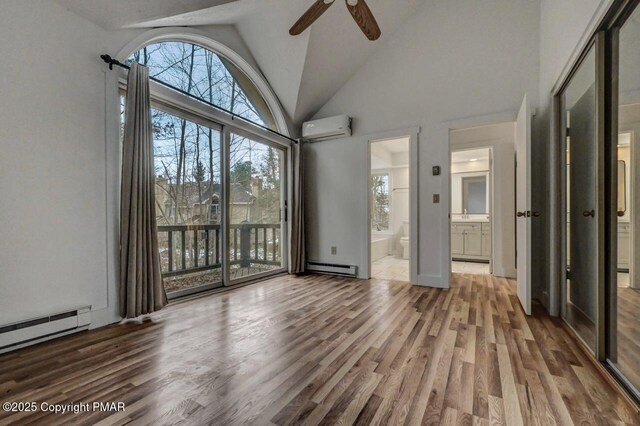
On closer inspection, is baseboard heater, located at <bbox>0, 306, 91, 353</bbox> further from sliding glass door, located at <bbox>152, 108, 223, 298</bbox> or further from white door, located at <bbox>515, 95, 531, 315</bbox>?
white door, located at <bbox>515, 95, 531, 315</bbox>

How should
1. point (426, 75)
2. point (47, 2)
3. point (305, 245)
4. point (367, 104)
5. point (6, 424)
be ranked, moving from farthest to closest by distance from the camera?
point (305, 245) → point (367, 104) → point (426, 75) → point (47, 2) → point (6, 424)

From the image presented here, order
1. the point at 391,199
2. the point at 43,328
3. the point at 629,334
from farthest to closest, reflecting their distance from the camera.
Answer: the point at 391,199
the point at 43,328
the point at 629,334

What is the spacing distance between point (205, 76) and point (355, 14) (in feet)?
6.17

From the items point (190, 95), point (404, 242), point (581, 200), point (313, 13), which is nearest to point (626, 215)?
point (581, 200)

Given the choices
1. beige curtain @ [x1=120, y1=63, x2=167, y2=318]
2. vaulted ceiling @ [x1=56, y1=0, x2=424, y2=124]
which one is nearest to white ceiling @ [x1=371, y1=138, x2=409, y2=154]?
vaulted ceiling @ [x1=56, y1=0, x2=424, y2=124]

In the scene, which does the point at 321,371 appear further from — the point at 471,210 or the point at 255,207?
the point at 471,210

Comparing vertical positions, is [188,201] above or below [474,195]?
below

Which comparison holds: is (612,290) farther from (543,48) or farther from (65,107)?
(65,107)

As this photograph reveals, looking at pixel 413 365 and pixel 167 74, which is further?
pixel 167 74

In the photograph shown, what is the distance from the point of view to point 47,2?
194cm

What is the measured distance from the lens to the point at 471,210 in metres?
6.01

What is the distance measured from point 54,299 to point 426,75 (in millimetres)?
4386

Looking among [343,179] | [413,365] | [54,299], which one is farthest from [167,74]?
[413,365]

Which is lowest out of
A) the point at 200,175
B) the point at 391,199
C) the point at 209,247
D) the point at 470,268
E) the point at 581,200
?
the point at 470,268
